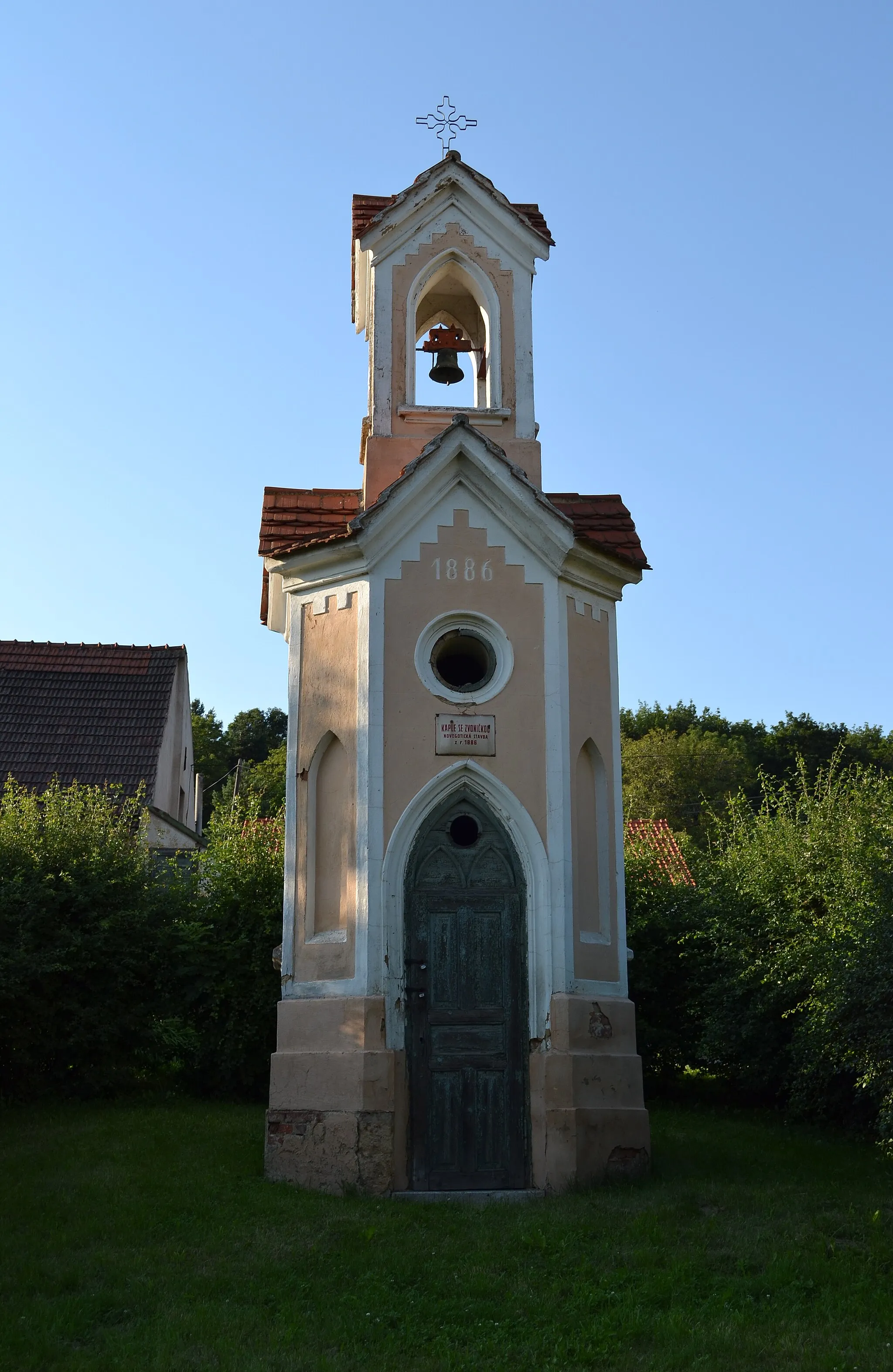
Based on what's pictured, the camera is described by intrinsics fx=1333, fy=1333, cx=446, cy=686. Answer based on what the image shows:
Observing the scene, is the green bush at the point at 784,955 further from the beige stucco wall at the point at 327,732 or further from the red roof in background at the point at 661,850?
the beige stucco wall at the point at 327,732

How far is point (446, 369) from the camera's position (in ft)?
46.4

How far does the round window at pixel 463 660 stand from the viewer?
12.2 m

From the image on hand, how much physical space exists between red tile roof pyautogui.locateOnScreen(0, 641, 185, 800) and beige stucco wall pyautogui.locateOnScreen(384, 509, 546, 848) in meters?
11.5

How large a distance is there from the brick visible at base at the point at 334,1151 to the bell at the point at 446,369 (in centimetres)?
754

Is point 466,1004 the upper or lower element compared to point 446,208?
lower

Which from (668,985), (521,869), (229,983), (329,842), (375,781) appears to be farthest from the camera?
(668,985)

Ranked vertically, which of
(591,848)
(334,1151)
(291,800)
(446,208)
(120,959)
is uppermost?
(446,208)

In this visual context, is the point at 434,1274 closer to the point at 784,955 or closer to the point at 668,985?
the point at 784,955

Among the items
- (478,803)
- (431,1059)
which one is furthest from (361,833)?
(431,1059)

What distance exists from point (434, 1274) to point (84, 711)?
16895 millimetres

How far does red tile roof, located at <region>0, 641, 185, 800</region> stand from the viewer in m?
22.4

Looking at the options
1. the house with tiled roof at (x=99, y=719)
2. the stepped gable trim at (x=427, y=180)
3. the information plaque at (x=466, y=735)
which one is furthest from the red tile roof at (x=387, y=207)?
the house with tiled roof at (x=99, y=719)

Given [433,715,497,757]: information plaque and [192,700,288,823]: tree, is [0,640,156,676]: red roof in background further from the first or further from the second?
[192,700,288,823]: tree

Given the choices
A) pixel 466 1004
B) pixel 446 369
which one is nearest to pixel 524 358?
pixel 446 369
